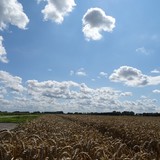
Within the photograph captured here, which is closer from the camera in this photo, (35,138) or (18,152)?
(18,152)

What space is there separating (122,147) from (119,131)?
18.9 meters

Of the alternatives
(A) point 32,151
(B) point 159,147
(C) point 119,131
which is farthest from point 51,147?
(C) point 119,131

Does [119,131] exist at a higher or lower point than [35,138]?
higher

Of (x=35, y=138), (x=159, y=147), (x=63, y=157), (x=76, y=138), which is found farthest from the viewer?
(x=159, y=147)

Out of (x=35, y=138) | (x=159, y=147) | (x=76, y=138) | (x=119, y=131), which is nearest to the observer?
(x=35, y=138)

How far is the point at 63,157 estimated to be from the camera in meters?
6.69

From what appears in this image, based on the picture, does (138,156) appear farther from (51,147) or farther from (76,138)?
(76,138)

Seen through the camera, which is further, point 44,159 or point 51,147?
point 51,147

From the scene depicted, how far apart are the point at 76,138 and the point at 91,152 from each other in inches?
84.9

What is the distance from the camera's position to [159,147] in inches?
480

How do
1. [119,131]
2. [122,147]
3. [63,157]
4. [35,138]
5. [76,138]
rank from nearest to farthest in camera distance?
[63,157], [35,138], [122,147], [76,138], [119,131]

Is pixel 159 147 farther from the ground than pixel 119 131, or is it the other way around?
pixel 119 131

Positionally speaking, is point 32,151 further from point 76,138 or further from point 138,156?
point 76,138

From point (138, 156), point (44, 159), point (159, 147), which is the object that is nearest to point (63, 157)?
point (44, 159)
